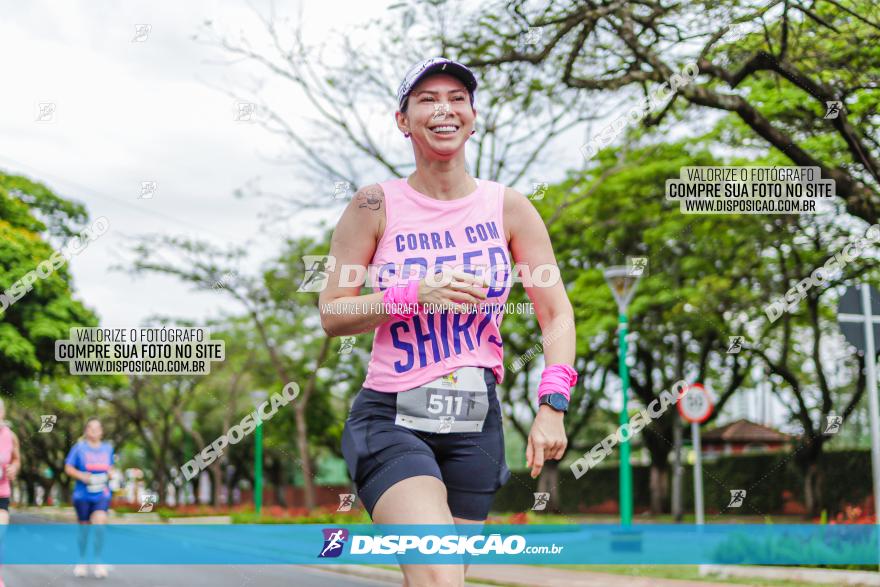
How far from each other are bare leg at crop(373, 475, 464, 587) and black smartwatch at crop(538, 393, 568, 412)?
0.39 metres

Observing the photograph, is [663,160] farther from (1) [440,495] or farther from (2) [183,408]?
(1) [440,495]

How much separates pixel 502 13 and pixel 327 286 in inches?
359

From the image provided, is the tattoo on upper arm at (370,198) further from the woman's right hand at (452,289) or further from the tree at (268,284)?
the tree at (268,284)

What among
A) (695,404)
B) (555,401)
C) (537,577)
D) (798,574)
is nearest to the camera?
(555,401)

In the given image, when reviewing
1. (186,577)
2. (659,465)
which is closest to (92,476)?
(186,577)

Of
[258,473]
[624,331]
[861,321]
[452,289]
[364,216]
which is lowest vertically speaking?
[258,473]

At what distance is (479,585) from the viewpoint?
9.34 m

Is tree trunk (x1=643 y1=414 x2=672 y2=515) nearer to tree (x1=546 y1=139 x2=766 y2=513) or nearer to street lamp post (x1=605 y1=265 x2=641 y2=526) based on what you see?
tree (x1=546 y1=139 x2=766 y2=513)

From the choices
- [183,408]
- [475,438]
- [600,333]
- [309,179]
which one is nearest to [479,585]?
[475,438]

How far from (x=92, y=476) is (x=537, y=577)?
171 inches

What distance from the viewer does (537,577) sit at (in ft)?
32.0

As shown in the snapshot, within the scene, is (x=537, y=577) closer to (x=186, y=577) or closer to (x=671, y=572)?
(x=671, y=572)

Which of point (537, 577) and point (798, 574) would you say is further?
point (537, 577)

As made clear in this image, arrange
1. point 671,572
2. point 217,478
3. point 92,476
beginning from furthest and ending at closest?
1. point 217,478
2. point 671,572
3. point 92,476
